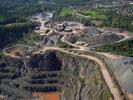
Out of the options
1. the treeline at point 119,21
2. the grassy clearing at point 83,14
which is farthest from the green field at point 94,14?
the treeline at point 119,21

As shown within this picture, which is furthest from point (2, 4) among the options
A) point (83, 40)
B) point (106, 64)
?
point (106, 64)

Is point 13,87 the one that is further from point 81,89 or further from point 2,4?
point 2,4

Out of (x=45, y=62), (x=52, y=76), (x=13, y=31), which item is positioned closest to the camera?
(x=52, y=76)

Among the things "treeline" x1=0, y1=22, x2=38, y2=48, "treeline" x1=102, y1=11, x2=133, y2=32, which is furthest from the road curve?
"treeline" x1=0, y1=22, x2=38, y2=48

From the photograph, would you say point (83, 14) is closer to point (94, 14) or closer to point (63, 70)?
point (94, 14)

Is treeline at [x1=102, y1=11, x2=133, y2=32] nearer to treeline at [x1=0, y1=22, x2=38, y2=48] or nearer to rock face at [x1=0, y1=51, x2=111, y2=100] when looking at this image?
treeline at [x1=0, y1=22, x2=38, y2=48]

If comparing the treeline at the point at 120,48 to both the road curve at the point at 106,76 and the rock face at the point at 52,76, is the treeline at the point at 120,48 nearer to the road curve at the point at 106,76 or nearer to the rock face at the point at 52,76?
the road curve at the point at 106,76

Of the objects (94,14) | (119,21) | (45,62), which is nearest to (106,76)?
(45,62)
